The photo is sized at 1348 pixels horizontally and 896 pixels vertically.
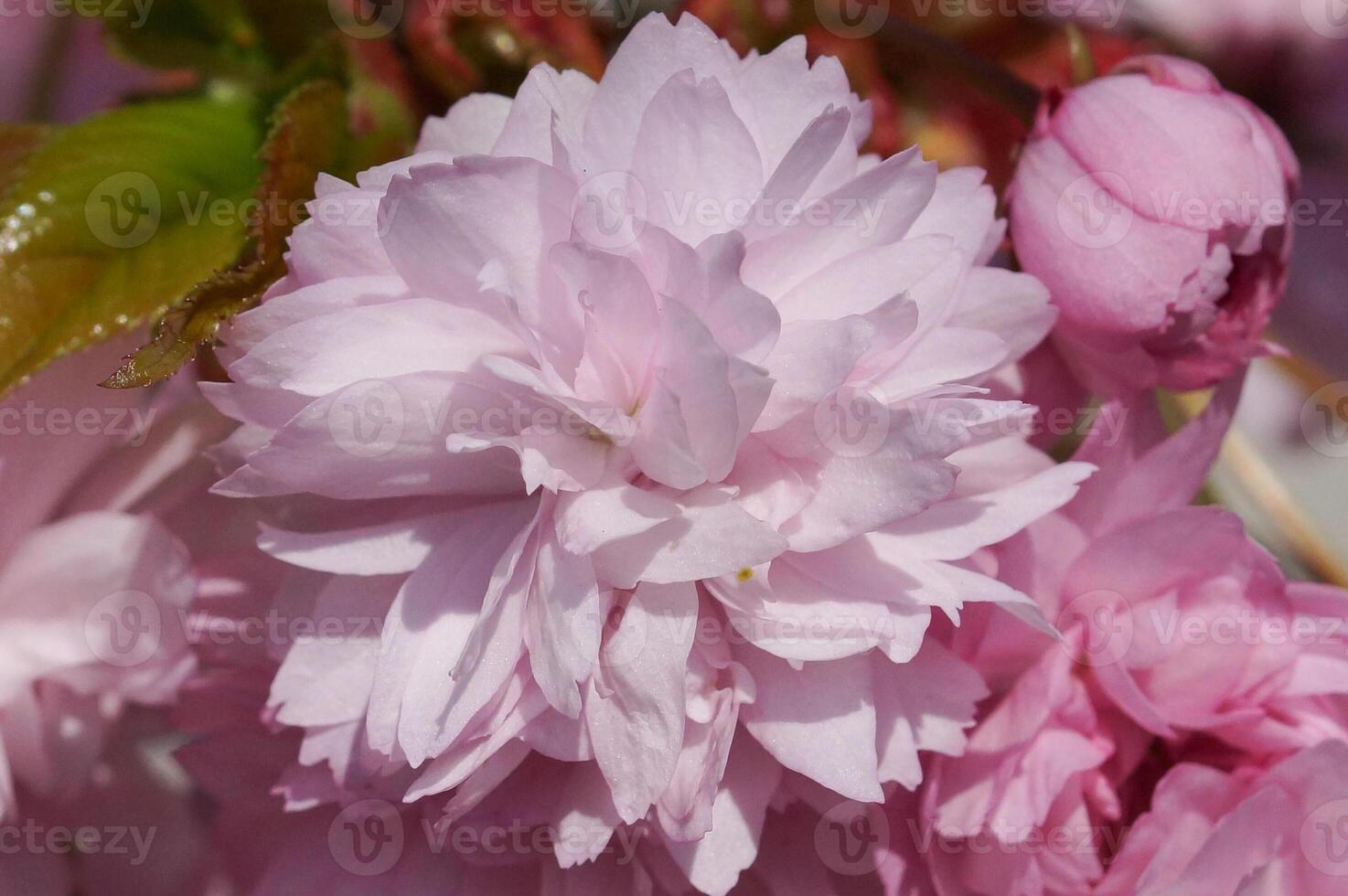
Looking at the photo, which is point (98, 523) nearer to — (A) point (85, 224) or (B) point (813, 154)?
(A) point (85, 224)

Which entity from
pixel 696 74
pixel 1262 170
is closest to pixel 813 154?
pixel 696 74
